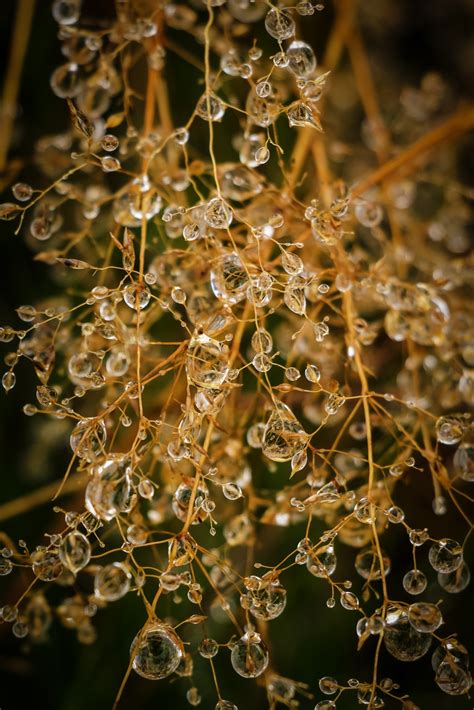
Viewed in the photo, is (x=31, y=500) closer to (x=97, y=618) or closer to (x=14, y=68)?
(x=97, y=618)

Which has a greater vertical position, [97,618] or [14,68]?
[14,68]

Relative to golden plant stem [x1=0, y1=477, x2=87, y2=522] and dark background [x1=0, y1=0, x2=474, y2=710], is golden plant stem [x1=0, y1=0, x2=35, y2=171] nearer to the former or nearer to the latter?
dark background [x1=0, y1=0, x2=474, y2=710]

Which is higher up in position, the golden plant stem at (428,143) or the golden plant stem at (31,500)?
the golden plant stem at (428,143)

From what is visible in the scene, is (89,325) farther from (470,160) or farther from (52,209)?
(470,160)

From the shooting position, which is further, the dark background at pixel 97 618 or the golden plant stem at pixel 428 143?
the dark background at pixel 97 618

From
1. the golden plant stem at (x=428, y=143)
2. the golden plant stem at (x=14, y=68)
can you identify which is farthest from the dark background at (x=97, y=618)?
the golden plant stem at (x=428, y=143)

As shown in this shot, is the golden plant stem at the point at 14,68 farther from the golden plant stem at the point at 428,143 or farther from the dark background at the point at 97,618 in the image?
the golden plant stem at the point at 428,143

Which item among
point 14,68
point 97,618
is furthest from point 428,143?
point 97,618
